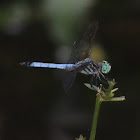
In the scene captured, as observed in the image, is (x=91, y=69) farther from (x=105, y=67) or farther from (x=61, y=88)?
(x=61, y=88)

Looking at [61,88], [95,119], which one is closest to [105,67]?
[95,119]

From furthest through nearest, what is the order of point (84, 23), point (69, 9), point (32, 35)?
point (32, 35), point (84, 23), point (69, 9)

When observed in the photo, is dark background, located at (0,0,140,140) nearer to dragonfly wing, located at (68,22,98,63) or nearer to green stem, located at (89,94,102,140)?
dragonfly wing, located at (68,22,98,63)

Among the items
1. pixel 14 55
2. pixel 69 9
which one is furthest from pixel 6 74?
pixel 69 9

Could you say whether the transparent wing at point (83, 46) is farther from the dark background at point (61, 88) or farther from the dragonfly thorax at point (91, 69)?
the dark background at point (61, 88)

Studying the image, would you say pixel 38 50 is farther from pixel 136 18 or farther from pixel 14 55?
pixel 136 18
